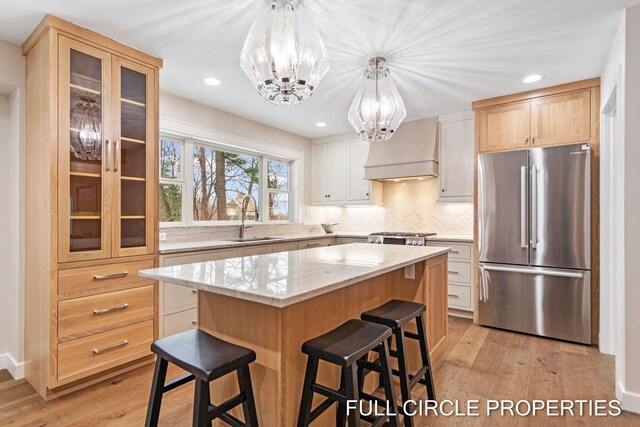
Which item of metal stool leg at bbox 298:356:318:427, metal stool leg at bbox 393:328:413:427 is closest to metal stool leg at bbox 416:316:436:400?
metal stool leg at bbox 393:328:413:427

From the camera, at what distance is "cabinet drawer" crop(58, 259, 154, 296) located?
221 cm

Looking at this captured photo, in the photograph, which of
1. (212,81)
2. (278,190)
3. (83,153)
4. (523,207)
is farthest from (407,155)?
(83,153)

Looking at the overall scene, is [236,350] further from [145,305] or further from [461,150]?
[461,150]

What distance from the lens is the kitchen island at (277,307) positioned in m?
1.35

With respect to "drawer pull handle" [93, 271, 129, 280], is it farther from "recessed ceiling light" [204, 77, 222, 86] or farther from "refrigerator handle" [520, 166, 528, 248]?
"refrigerator handle" [520, 166, 528, 248]

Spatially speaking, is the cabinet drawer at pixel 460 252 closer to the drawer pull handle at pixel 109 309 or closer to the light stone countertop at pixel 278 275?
the light stone countertop at pixel 278 275

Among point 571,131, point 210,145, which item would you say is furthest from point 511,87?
point 210,145

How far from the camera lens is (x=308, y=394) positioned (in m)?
1.44

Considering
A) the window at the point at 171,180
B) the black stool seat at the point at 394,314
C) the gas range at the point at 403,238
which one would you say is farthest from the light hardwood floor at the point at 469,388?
the window at the point at 171,180

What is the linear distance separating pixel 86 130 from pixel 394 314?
2.38 m

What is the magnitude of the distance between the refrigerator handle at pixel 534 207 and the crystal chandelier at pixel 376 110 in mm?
1649

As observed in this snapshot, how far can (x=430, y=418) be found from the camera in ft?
6.52

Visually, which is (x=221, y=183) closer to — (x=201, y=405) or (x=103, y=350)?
(x=103, y=350)
